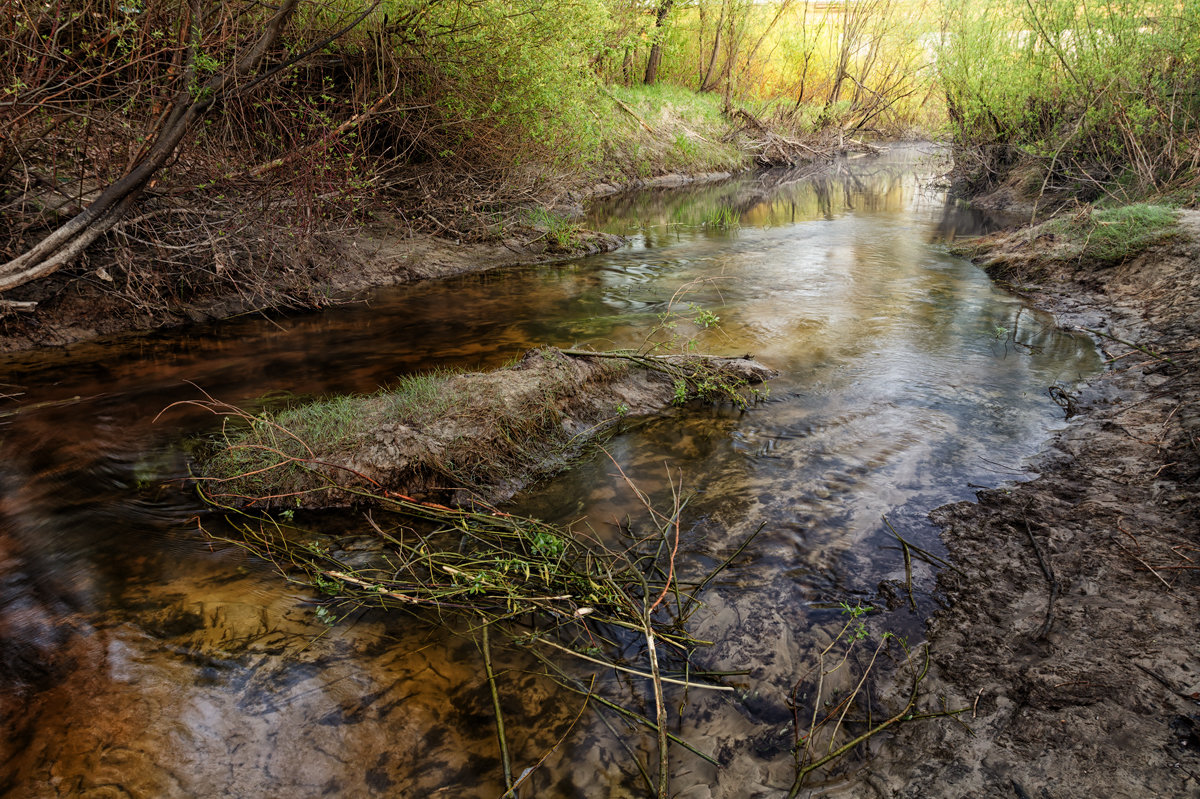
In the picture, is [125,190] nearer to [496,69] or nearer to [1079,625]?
[496,69]

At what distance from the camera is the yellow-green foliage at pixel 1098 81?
9570mm

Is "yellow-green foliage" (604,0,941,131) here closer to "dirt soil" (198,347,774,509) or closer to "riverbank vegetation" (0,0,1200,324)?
"riverbank vegetation" (0,0,1200,324)

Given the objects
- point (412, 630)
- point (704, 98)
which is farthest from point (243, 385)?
point (704, 98)

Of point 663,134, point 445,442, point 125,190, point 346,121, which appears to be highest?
point 663,134

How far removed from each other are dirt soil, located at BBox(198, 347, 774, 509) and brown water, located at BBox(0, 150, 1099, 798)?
0.34m

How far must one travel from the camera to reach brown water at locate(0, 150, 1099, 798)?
2627 mm

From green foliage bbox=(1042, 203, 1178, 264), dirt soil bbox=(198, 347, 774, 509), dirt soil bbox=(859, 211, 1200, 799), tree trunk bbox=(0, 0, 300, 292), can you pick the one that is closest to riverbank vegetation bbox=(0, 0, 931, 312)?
tree trunk bbox=(0, 0, 300, 292)

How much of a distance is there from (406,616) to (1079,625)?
3.18 metres

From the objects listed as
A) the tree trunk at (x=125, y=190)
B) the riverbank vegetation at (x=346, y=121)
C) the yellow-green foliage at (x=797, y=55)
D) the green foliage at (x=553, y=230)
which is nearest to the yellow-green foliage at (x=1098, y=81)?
the riverbank vegetation at (x=346, y=121)

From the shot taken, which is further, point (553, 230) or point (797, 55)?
point (797, 55)

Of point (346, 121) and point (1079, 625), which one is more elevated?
point (346, 121)

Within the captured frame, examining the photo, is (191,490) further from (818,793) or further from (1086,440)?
(1086,440)

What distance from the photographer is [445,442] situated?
4.50m

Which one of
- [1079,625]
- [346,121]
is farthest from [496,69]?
[1079,625]
